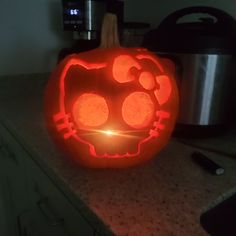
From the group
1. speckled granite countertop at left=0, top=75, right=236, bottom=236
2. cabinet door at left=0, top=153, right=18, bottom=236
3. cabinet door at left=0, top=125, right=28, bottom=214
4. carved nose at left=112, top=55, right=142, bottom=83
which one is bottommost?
cabinet door at left=0, top=153, right=18, bottom=236

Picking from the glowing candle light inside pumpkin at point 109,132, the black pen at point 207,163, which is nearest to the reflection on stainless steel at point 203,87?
the black pen at point 207,163

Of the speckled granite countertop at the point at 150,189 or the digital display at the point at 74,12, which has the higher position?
the digital display at the point at 74,12

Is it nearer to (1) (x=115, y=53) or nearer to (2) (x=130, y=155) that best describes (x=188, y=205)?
(2) (x=130, y=155)

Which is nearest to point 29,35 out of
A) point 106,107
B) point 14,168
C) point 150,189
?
point 14,168

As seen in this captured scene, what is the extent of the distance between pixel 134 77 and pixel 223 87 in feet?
0.94

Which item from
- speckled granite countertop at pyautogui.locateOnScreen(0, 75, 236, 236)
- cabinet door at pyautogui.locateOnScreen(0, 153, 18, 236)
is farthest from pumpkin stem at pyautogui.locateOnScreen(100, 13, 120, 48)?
cabinet door at pyautogui.locateOnScreen(0, 153, 18, 236)

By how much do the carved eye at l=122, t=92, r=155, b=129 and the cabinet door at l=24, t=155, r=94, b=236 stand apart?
7.8 inches

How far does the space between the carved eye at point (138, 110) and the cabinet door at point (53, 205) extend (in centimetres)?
20

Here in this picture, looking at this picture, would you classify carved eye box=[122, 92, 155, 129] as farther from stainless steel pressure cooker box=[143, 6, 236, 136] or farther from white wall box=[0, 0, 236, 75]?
white wall box=[0, 0, 236, 75]

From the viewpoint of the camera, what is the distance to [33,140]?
0.66 metres

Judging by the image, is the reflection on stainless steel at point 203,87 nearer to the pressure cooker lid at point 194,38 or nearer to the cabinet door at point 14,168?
the pressure cooker lid at point 194,38

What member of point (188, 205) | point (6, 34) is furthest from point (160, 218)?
point (6, 34)

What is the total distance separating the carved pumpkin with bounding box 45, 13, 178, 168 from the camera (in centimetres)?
48

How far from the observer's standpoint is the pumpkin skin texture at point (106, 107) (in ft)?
1.59
